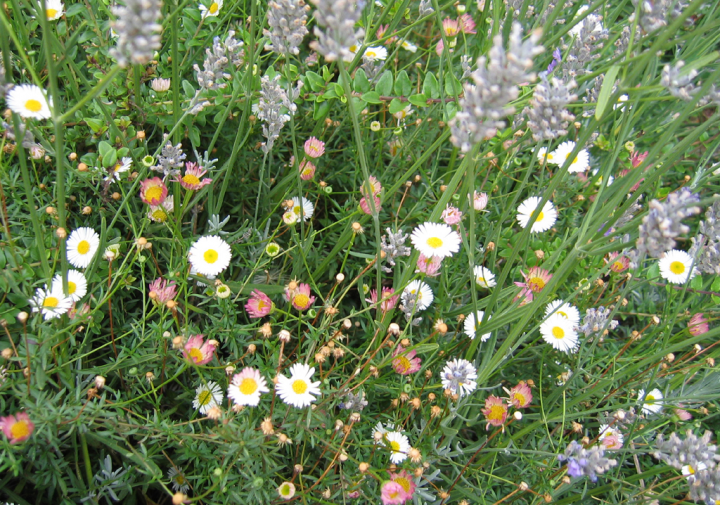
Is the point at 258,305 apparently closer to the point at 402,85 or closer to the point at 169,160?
the point at 169,160

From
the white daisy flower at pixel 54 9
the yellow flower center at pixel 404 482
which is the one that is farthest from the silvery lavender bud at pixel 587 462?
the white daisy flower at pixel 54 9

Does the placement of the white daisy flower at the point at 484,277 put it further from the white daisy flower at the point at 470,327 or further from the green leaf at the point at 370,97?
the green leaf at the point at 370,97

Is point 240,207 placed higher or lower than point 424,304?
higher

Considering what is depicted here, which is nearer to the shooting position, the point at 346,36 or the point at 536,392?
the point at 346,36

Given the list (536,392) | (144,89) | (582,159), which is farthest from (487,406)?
(144,89)

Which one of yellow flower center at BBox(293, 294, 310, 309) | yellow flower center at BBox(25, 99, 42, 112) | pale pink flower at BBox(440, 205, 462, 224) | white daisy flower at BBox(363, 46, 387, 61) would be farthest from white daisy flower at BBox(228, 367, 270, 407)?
white daisy flower at BBox(363, 46, 387, 61)

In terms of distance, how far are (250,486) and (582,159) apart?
149cm

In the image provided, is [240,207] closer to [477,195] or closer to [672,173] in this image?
[477,195]

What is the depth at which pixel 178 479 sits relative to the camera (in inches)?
49.6

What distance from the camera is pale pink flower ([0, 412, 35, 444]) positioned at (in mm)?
1075

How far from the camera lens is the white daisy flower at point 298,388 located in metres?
1.23

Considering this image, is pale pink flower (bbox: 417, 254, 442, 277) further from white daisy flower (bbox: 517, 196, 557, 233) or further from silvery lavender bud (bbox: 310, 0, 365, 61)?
silvery lavender bud (bbox: 310, 0, 365, 61)

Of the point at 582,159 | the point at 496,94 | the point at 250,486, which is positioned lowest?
the point at 250,486

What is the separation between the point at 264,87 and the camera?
1.43 metres
